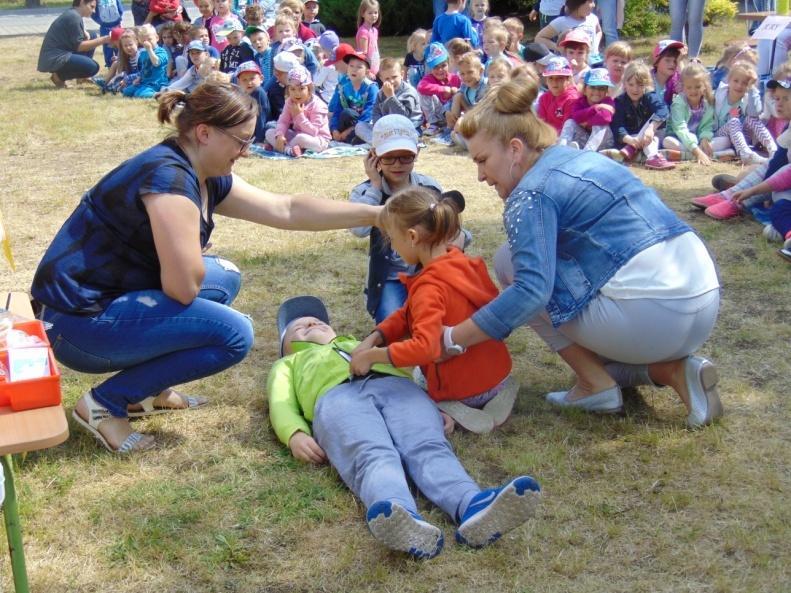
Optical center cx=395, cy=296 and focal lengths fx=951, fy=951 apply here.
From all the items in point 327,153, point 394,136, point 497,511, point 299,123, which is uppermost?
point 394,136

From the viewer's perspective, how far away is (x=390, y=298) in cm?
409

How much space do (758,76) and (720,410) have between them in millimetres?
5700

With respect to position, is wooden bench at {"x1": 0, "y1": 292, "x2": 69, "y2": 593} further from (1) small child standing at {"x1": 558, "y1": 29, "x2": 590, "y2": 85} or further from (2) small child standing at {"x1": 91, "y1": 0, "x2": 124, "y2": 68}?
(2) small child standing at {"x1": 91, "y1": 0, "x2": 124, "y2": 68}

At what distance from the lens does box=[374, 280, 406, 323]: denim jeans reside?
13.3 ft

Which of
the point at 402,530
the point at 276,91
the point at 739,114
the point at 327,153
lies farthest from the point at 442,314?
the point at 276,91

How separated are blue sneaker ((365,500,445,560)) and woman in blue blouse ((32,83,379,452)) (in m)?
1.04

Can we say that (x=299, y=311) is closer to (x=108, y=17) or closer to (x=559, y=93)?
(x=559, y=93)

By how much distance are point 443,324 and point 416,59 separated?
8.36 meters

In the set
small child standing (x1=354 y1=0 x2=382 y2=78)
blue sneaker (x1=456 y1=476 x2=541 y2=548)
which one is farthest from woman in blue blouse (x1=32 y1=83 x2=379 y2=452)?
small child standing (x1=354 y1=0 x2=382 y2=78)

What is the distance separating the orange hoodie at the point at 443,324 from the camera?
315 cm

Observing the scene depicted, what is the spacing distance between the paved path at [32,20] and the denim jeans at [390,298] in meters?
15.3

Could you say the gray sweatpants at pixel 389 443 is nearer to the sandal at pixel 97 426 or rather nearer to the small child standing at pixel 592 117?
the sandal at pixel 97 426

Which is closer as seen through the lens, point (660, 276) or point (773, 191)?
point (660, 276)

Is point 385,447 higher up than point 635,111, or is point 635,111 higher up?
point 635,111
